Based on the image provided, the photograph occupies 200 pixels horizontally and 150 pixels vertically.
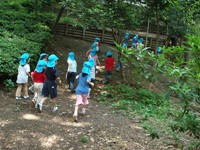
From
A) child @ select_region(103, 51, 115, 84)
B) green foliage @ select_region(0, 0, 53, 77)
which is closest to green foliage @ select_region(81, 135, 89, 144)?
green foliage @ select_region(0, 0, 53, 77)

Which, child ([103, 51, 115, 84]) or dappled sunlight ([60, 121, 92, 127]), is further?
child ([103, 51, 115, 84])

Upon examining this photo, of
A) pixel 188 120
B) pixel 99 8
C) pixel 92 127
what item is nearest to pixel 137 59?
pixel 188 120

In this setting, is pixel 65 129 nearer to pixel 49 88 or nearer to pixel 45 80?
pixel 49 88

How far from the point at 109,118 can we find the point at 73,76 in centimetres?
277

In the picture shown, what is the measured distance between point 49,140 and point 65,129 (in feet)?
2.10

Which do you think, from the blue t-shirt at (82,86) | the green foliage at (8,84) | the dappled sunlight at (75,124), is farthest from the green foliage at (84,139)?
the green foliage at (8,84)

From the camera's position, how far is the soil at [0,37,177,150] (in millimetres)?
5578

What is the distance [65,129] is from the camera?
20.4ft

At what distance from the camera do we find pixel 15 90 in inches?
348

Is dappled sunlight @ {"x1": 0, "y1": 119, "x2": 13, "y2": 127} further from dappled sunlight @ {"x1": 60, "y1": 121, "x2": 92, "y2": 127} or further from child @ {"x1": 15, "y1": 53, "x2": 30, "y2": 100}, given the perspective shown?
child @ {"x1": 15, "y1": 53, "x2": 30, "y2": 100}

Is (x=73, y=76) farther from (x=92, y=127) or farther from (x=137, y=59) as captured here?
(x=137, y=59)

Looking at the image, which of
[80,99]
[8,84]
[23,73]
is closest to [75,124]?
[80,99]

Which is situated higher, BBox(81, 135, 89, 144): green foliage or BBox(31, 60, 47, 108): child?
BBox(31, 60, 47, 108): child

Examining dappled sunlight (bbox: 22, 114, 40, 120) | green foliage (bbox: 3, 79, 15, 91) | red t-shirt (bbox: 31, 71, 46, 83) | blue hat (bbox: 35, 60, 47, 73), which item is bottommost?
dappled sunlight (bbox: 22, 114, 40, 120)
